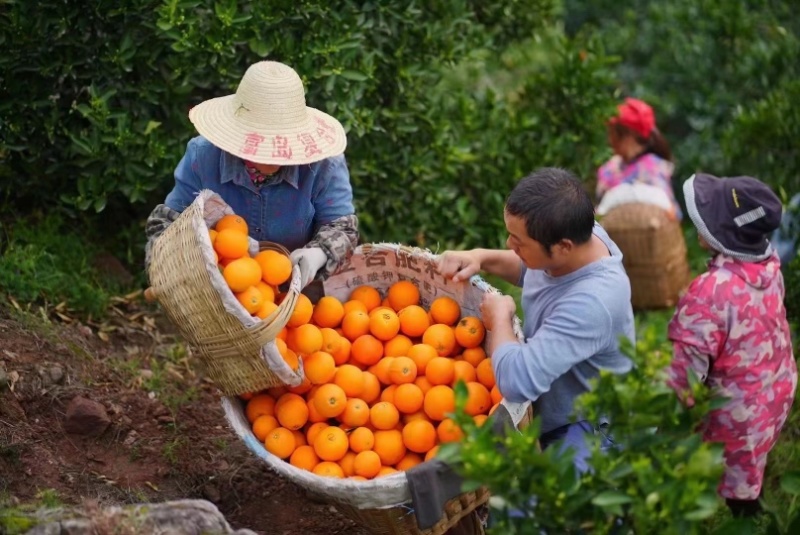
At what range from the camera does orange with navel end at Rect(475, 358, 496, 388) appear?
10.5ft

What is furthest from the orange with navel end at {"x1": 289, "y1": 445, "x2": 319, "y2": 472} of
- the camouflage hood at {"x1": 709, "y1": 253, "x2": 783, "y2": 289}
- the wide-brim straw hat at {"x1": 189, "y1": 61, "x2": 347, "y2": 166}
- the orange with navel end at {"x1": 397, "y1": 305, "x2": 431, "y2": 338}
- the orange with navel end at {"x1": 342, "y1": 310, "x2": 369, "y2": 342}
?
the camouflage hood at {"x1": 709, "y1": 253, "x2": 783, "y2": 289}

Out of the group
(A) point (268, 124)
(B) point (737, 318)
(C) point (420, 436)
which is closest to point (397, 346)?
(C) point (420, 436)

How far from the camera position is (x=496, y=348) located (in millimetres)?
2912

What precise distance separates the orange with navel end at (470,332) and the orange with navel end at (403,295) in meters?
0.26

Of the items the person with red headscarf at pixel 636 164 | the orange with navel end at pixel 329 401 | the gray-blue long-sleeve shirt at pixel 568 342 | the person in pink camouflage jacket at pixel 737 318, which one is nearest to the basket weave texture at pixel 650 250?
the person with red headscarf at pixel 636 164

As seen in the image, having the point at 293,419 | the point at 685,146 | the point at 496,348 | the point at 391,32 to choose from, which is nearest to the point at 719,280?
the point at 496,348

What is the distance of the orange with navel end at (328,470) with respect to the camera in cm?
304

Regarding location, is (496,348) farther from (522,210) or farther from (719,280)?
(719,280)

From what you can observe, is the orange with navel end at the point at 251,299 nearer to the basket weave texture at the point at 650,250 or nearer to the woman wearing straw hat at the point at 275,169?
the woman wearing straw hat at the point at 275,169

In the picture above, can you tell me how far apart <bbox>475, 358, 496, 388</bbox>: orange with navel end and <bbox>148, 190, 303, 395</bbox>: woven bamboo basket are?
24.5 inches

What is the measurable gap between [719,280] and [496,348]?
85 cm

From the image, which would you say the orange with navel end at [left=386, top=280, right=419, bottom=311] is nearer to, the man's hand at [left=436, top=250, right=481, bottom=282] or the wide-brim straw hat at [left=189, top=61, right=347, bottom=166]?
the man's hand at [left=436, top=250, right=481, bottom=282]

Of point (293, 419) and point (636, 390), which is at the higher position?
point (636, 390)

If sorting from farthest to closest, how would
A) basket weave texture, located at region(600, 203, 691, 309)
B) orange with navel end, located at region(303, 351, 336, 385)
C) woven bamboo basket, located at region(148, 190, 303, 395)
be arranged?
basket weave texture, located at region(600, 203, 691, 309) < orange with navel end, located at region(303, 351, 336, 385) < woven bamboo basket, located at region(148, 190, 303, 395)
